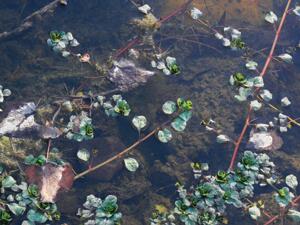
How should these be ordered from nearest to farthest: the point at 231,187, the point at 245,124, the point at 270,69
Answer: the point at 231,187 → the point at 245,124 → the point at 270,69

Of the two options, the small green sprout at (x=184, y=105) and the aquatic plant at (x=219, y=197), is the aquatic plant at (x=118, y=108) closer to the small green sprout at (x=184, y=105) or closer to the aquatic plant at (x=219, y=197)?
the small green sprout at (x=184, y=105)

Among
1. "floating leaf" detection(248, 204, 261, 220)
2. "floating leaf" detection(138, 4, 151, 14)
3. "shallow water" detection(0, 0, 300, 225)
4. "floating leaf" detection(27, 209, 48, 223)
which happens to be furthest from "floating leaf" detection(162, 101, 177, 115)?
"floating leaf" detection(138, 4, 151, 14)

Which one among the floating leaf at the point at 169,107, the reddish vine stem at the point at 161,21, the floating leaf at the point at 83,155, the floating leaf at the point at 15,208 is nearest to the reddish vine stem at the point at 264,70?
the floating leaf at the point at 169,107

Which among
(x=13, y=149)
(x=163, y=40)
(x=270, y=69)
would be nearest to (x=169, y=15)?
(x=163, y=40)

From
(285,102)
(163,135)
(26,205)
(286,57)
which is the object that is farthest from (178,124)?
(286,57)

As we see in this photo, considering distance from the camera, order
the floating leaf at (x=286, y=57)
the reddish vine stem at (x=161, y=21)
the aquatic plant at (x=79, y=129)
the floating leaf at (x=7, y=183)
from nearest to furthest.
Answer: the floating leaf at (x=7, y=183), the aquatic plant at (x=79, y=129), the floating leaf at (x=286, y=57), the reddish vine stem at (x=161, y=21)

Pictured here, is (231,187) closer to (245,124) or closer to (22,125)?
(245,124)
